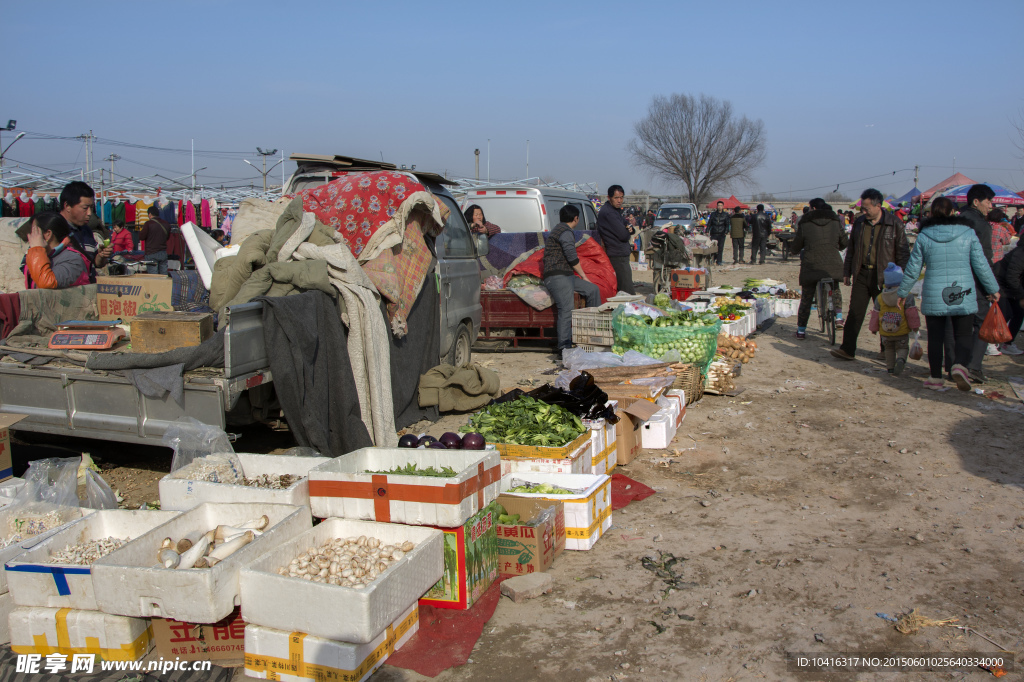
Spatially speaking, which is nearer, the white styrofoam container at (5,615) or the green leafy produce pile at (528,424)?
the white styrofoam container at (5,615)

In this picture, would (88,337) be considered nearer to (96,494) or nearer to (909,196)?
(96,494)

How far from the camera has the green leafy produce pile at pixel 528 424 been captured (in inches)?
196

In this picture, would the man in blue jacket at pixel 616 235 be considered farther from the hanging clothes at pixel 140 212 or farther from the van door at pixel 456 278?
the hanging clothes at pixel 140 212

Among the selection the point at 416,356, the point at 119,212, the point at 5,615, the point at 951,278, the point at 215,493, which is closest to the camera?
the point at 5,615

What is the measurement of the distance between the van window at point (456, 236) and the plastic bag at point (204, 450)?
347cm

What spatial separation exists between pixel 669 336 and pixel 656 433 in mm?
1781

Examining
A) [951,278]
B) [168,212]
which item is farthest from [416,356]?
[168,212]

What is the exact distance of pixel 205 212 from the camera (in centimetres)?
2222

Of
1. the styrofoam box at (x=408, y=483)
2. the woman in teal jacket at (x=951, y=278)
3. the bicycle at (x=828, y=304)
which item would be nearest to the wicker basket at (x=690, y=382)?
the woman in teal jacket at (x=951, y=278)

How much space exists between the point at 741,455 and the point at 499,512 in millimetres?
2817

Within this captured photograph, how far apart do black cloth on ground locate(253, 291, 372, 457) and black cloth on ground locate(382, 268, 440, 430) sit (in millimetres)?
654

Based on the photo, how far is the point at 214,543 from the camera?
11.7 ft

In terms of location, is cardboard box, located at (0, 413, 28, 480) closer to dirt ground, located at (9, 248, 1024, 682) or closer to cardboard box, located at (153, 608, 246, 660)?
dirt ground, located at (9, 248, 1024, 682)

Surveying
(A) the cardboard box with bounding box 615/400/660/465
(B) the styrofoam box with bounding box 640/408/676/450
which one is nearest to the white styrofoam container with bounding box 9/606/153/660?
(A) the cardboard box with bounding box 615/400/660/465
